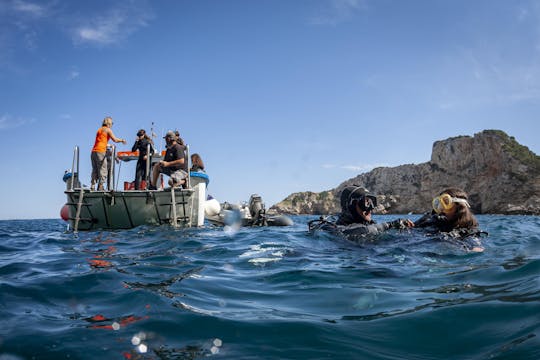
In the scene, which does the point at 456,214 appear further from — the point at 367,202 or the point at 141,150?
the point at 141,150

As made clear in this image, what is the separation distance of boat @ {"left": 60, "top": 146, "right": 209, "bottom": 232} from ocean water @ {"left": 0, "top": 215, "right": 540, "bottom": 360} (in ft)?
20.6

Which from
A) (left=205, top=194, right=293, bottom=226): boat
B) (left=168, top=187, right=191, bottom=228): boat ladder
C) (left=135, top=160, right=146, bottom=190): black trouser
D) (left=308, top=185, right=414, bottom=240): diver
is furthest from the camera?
(left=205, top=194, right=293, bottom=226): boat

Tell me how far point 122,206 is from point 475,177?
82.8 meters

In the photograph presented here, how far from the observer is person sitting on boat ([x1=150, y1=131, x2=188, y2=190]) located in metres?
11.8

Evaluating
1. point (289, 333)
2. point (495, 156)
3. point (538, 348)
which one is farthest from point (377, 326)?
point (495, 156)

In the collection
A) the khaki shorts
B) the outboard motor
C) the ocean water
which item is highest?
the khaki shorts

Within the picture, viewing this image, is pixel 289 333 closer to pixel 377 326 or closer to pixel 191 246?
pixel 377 326

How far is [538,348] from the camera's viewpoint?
1.94 m

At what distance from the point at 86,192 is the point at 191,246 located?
601 centimetres

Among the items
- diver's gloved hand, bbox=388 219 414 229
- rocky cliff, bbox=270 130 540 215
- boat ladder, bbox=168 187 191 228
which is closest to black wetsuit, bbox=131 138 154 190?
boat ladder, bbox=168 187 191 228

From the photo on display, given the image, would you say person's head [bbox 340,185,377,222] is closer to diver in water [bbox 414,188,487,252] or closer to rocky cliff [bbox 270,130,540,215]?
diver in water [bbox 414,188,487,252]

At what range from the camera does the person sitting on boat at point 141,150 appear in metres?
12.5

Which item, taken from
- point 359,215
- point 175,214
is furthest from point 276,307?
point 175,214

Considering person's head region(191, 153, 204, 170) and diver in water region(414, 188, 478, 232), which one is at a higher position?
person's head region(191, 153, 204, 170)
